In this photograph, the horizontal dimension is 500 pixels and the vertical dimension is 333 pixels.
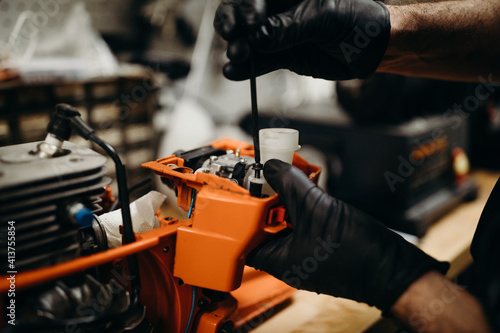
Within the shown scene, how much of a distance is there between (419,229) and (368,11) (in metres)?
0.83

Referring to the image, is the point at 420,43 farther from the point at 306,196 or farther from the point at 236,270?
the point at 236,270

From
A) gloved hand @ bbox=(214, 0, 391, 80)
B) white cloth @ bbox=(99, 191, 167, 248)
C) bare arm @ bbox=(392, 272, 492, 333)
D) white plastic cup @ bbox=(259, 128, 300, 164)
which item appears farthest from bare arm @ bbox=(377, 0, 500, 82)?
white cloth @ bbox=(99, 191, 167, 248)

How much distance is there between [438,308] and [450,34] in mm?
618

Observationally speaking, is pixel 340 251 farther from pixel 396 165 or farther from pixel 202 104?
pixel 202 104

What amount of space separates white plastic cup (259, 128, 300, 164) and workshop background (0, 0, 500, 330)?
337 millimetres

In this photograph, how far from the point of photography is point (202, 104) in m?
1.68

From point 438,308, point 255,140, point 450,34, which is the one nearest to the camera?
point 438,308

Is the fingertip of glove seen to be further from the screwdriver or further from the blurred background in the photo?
the blurred background

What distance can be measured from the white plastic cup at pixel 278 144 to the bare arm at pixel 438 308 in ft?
1.02

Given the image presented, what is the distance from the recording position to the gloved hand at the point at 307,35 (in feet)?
1.95

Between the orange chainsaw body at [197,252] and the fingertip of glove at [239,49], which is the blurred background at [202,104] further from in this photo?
the fingertip of glove at [239,49]

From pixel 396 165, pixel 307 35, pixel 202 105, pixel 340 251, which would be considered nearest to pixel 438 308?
pixel 340 251

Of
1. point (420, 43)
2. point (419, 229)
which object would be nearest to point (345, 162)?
point (419, 229)

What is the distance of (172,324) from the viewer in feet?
2.21
